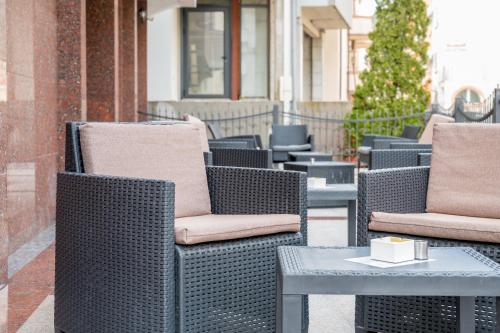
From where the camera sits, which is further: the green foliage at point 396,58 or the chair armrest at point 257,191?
the green foliage at point 396,58

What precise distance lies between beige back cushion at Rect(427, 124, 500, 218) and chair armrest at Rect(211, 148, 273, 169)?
272cm

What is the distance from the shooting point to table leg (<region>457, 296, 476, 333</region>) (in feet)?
11.1

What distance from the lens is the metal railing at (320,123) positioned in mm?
→ 16438

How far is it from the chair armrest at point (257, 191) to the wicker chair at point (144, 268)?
22 cm

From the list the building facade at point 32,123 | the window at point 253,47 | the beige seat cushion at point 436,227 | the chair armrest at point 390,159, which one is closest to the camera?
the beige seat cushion at point 436,227

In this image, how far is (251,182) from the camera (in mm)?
4445

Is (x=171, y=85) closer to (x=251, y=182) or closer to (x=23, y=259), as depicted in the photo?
(x=23, y=259)

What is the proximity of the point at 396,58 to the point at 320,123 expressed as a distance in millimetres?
2316

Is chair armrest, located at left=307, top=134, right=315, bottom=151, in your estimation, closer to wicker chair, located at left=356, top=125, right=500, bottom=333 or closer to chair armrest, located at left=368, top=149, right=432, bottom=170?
chair armrest, located at left=368, top=149, right=432, bottom=170

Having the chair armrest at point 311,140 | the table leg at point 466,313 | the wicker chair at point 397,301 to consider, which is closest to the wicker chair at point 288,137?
the chair armrest at point 311,140

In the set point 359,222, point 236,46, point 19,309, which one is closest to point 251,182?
point 359,222

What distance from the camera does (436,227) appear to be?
4031mm

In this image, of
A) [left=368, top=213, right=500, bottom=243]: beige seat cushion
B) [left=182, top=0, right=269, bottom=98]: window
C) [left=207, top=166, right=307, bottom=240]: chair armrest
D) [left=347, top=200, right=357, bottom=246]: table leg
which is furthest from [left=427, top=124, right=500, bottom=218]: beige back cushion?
[left=182, top=0, right=269, bottom=98]: window

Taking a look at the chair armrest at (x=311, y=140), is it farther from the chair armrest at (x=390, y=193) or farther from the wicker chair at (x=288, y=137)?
the chair armrest at (x=390, y=193)
